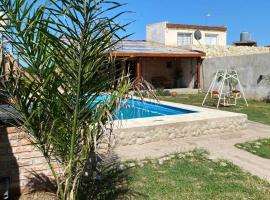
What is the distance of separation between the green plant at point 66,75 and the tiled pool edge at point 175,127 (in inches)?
165

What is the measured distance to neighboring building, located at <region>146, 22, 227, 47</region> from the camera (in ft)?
95.9

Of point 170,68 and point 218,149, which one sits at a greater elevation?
point 170,68

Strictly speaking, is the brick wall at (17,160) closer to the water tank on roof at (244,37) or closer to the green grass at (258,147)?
the green grass at (258,147)

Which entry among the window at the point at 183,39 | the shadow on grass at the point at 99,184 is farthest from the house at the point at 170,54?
the shadow on grass at the point at 99,184

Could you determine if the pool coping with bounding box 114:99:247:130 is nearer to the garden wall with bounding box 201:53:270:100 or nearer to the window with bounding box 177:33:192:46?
the garden wall with bounding box 201:53:270:100

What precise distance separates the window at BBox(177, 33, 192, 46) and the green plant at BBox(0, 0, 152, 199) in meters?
27.7

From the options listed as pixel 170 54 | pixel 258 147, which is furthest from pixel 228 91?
pixel 258 147

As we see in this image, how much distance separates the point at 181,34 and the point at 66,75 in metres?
28.6

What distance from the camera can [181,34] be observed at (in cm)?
3039

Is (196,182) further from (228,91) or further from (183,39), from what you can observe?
(183,39)

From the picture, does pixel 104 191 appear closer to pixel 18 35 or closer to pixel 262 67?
pixel 18 35

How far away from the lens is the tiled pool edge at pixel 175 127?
26.8ft

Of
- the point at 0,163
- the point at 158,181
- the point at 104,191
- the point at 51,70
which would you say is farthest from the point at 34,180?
the point at 51,70

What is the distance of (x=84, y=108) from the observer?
3.21m
